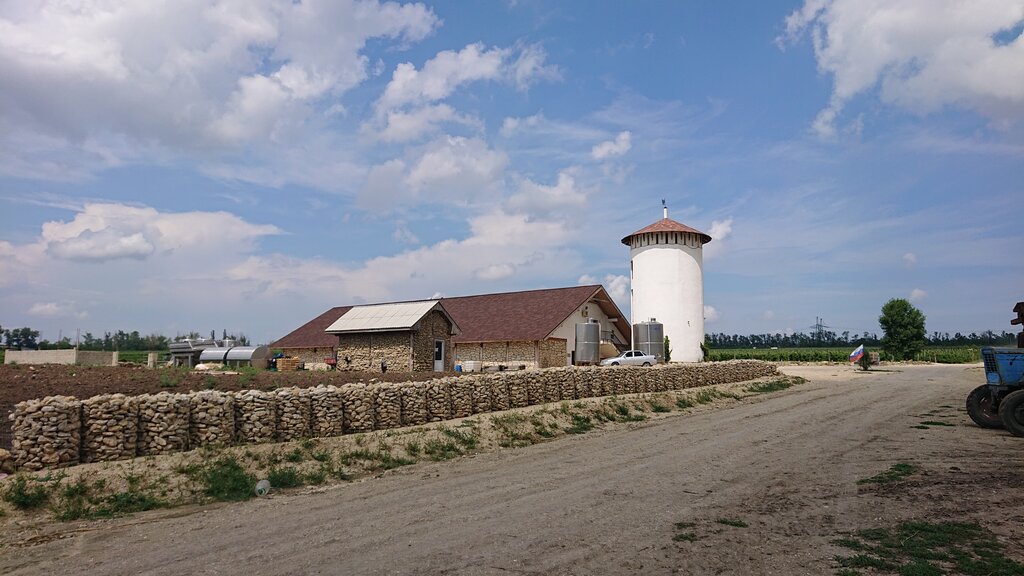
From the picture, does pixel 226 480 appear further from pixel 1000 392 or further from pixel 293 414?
pixel 1000 392

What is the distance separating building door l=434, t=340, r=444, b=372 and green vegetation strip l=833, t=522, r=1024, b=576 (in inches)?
1019

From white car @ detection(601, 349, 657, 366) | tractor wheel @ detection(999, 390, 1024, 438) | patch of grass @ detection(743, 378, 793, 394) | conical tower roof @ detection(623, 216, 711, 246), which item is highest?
conical tower roof @ detection(623, 216, 711, 246)

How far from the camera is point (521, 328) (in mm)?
42344

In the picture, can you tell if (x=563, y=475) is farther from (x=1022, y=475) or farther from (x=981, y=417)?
(x=981, y=417)

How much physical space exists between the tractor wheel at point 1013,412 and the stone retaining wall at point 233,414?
13729 mm

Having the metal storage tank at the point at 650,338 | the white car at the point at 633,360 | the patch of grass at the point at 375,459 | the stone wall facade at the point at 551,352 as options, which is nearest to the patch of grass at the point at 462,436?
the patch of grass at the point at 375,459

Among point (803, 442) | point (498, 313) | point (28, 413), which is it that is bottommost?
point (803, 442)

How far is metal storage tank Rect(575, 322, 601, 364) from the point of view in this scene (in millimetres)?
41438

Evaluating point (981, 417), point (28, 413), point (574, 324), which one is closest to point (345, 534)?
point (28, 413)

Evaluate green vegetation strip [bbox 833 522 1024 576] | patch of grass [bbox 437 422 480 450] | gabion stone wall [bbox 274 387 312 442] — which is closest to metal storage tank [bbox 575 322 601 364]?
patch of grass [bbox 437 422 480 450]

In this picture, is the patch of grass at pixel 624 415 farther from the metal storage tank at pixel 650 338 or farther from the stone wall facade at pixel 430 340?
the metal storage tank at pixel 650 338

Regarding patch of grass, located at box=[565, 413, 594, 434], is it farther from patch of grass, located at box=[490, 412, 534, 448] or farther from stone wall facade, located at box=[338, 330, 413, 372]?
stone wall facade, located at box=[338, 330, 413, 372]

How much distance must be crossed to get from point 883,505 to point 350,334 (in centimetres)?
2705

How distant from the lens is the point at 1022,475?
38.6 ft
